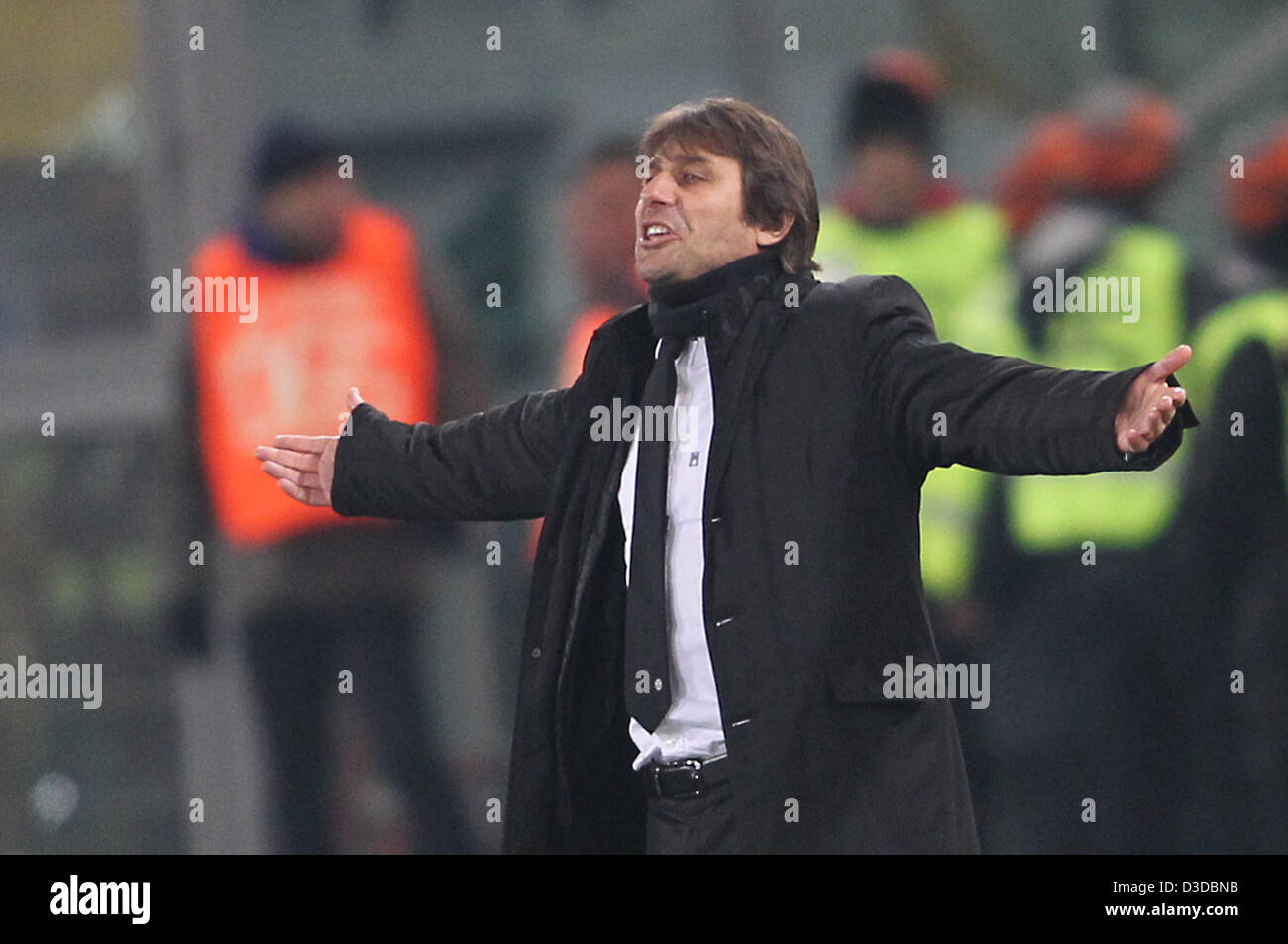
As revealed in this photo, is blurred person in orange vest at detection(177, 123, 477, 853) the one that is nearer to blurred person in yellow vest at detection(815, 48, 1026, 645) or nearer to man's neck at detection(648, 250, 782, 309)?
blurred person in yellow vest at detection(815, 48, 1026, 645)

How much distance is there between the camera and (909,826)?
115 inches

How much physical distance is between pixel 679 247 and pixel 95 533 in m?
2.96

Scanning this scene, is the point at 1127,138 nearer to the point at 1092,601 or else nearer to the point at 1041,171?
the point at 1041,171

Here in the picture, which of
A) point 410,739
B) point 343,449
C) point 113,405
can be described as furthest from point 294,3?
point 343,449

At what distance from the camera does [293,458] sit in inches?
138

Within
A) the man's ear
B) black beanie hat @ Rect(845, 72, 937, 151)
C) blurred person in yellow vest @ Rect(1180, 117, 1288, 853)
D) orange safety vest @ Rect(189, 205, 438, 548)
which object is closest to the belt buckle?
the man's ear

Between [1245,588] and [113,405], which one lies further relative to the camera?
[113,405]

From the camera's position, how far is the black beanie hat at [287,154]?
5.50 m

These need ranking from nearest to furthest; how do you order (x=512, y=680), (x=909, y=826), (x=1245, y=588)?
(x=909, y=826) < (x=1245, y=588) < (x=512, y=680)

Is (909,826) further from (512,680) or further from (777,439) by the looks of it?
(512,680)

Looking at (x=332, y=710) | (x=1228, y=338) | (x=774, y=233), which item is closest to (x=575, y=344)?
(x=332, y=710)

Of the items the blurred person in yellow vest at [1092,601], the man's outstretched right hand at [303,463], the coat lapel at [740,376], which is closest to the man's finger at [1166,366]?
the coat lapel at [740,376]

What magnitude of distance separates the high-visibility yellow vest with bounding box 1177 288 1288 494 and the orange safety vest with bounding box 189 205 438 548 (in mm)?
1782

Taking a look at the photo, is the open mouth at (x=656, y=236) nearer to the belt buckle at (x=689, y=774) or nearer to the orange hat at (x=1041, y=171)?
the belt buckle at (x=689, y=774)
